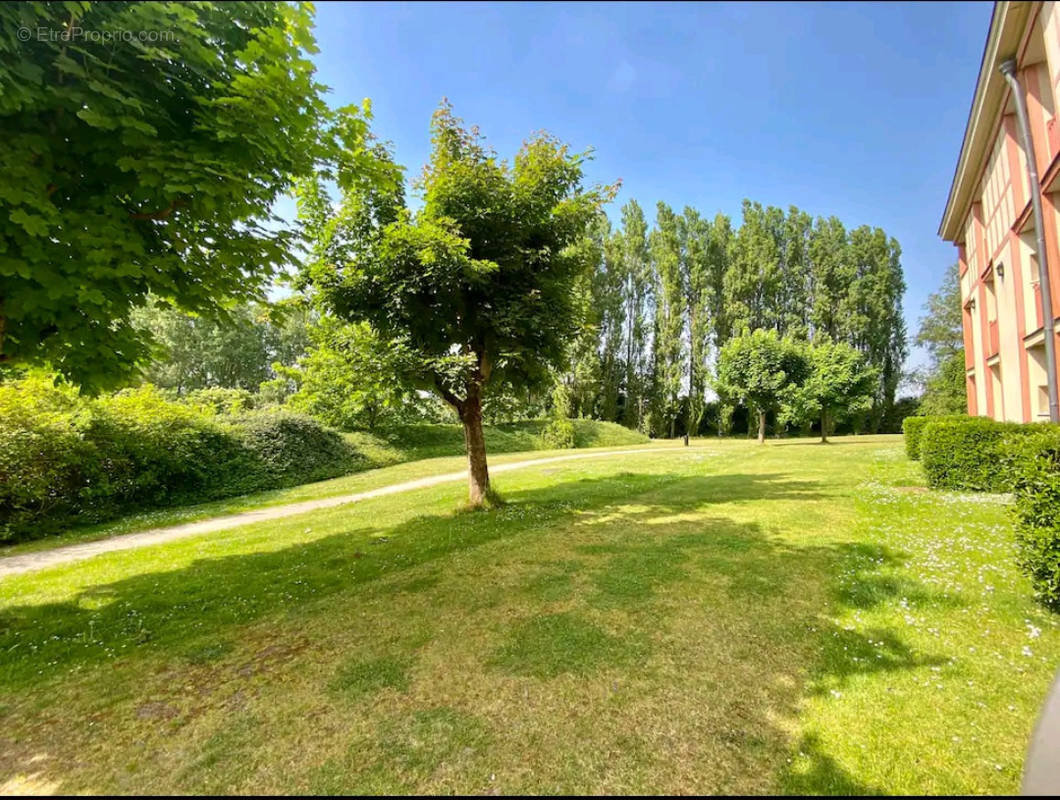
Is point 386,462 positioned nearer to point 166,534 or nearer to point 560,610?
point 166,534

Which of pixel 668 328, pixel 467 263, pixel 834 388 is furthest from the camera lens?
pixel 668 328

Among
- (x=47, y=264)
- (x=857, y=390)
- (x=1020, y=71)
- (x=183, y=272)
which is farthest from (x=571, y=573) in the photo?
(x=857, y=390)

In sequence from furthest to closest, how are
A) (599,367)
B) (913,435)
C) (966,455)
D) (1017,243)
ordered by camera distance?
1. (599,367)
2. (913,435)
3. (1017,243)
4. (966,455)

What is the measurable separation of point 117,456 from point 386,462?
1007 cm

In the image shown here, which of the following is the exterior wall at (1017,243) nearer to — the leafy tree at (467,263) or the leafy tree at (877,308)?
the leafy tree at (467,263)

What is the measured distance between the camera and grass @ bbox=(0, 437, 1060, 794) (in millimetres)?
2438

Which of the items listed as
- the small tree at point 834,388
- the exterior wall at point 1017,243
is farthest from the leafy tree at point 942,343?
the exterior wall at point 1017,243

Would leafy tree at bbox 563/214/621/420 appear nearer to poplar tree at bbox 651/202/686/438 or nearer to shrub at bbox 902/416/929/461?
poplar tree at bbox 651/202/686/438

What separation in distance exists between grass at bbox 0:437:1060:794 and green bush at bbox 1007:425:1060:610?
0.25 meters

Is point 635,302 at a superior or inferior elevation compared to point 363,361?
superior

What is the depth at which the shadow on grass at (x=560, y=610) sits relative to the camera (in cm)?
317

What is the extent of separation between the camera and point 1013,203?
1125 cm

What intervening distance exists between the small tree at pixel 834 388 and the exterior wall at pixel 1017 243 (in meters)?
7.38

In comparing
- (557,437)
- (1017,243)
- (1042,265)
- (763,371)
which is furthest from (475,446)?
(763,371)
